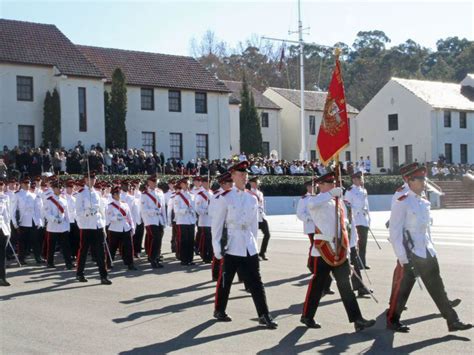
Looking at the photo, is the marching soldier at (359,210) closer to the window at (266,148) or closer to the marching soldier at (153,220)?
the marching soldier at (153,220)

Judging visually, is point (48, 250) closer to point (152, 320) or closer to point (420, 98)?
point (152, 320)

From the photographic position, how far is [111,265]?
14.6m

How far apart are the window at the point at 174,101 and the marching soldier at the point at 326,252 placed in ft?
123

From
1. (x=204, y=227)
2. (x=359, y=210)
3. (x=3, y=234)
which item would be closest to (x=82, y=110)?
(x=204, y=227)

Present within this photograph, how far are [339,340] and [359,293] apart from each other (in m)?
2.92

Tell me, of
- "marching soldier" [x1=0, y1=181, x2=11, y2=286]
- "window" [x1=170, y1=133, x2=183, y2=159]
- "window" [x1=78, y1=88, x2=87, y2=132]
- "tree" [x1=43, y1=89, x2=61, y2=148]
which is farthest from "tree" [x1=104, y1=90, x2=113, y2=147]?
"marching soldier" [x1=0, y1=181, x2=11, y2=286]

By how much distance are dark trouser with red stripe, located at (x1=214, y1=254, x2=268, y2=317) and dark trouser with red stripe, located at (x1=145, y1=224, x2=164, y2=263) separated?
6.15m

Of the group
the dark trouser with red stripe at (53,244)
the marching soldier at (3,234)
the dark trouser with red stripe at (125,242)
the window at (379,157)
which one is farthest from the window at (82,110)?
the window at (379,157)

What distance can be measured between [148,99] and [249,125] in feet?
35.2

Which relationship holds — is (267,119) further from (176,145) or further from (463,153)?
(463,153)

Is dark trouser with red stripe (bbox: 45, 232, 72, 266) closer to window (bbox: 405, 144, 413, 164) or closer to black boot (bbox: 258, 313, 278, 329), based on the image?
black boot (bbox: 258, 313, 278, 329)

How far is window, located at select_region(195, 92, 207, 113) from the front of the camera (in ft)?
154

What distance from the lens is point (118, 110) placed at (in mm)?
41438

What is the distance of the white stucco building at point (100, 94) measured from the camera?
38125 millimetres
